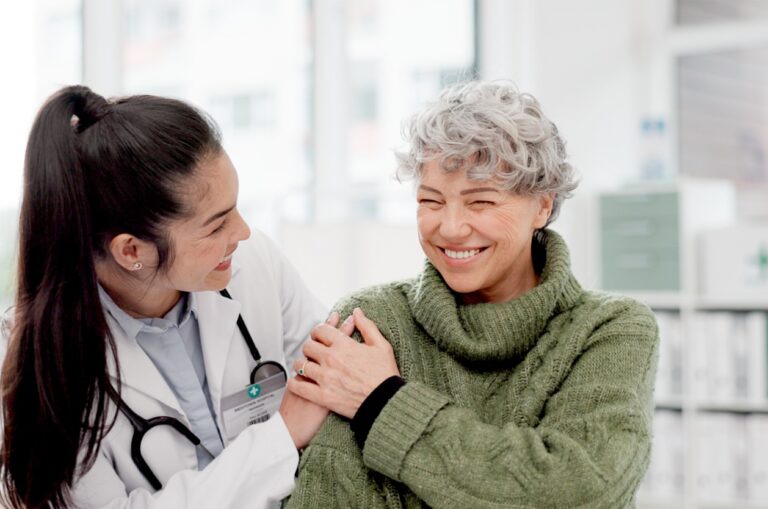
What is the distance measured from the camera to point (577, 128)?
3.82 metres

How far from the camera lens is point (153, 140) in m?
1.42

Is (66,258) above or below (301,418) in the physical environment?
above

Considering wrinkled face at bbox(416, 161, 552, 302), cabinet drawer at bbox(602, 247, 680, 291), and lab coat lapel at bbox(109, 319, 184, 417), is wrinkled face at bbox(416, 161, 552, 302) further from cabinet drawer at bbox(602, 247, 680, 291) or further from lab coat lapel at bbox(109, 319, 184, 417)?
cabinet drawer at bbox(602, 247, 680, 291)

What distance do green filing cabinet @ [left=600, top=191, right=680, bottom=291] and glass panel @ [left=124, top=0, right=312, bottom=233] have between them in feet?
4.16

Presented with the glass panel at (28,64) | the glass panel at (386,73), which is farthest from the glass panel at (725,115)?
the glass panel at (28,64)

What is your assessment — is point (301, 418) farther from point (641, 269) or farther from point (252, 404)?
point (641, 269)

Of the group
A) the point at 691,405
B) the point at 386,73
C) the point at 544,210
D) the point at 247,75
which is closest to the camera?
the point at 544,210

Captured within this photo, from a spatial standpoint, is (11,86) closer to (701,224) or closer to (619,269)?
(619,269)

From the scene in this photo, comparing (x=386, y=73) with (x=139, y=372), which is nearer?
(x=139, y=372)

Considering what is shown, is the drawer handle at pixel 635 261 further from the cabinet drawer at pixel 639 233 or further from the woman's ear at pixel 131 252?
the woman's ear at pixel 131 252

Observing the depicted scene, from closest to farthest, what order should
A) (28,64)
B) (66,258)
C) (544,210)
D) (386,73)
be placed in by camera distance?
(66,258)
(544,210)
(28,64)
(386,73)

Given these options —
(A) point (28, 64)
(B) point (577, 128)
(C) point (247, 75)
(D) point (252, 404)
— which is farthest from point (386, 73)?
(D) point (252, 404)

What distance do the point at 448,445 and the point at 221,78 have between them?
219 cm

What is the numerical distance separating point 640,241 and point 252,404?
7.36 feet
